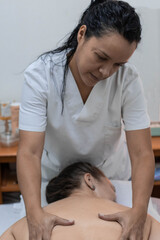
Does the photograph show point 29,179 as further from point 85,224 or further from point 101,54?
point 101,54

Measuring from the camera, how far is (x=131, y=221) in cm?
Answer: 126

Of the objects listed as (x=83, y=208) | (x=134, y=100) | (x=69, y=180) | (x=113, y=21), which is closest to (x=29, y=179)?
(x=83, y=208)

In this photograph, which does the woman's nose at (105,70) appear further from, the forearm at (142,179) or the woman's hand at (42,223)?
the woman's hand at (42,223)

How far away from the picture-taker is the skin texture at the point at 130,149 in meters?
1.16

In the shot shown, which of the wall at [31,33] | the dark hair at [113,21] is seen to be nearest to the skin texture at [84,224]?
the dark hair at [113,21]

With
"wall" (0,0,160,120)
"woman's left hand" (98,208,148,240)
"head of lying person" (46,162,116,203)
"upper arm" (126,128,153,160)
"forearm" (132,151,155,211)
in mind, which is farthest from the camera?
"wall" (0,0,160,120)

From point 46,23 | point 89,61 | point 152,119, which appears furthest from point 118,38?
point 152,119

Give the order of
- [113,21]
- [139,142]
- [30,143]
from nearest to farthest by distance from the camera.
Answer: [113,21] → [30,143] → [139,142]

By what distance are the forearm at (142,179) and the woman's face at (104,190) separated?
0.86 feet

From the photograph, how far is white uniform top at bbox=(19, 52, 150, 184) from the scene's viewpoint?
1.40 m

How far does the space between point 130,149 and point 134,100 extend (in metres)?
0.23

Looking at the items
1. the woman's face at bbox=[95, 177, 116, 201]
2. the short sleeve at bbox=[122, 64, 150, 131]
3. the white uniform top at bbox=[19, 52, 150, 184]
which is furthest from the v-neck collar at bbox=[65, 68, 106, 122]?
the woman's face at bbox=[95, 177, 116, 201]

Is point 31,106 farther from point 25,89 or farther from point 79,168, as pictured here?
point 79,168

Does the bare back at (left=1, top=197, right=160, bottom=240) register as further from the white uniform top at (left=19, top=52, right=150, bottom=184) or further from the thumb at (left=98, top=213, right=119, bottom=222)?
the white uniform top at (left=19, top=52, right=150, bottom=184)
